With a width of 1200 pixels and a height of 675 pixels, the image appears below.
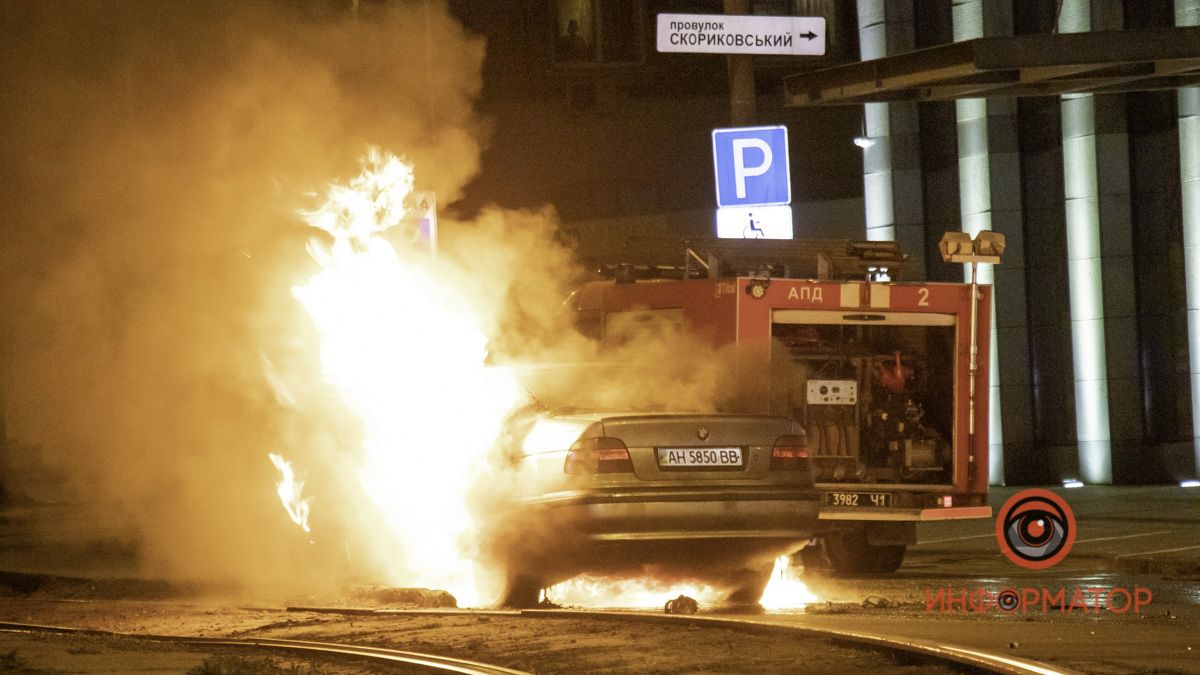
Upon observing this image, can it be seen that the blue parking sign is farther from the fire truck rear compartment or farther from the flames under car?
the flames under car

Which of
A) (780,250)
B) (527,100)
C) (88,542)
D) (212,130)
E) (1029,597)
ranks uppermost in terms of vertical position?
(527,100)

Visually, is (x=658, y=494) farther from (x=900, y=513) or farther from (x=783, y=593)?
(x=900, y=513)

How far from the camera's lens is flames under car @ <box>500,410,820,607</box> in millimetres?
9711

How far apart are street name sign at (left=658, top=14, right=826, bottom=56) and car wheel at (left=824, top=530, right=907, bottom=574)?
6245 mm

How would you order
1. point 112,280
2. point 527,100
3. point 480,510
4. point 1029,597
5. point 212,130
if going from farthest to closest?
point 527,100
point 112,280
point 212,130
point 1029,597
point 480,510

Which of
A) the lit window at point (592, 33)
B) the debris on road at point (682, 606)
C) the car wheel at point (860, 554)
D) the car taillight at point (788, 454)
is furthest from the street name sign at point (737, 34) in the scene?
Answer: the debris on road at point (682, 606)

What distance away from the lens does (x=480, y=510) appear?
34.3ft

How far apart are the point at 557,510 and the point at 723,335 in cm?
356

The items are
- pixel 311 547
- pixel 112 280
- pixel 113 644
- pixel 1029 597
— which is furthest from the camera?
pixel 112 280

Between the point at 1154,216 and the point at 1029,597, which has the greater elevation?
the point at 1154,216

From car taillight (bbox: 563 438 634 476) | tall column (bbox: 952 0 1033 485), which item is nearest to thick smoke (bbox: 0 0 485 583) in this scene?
car taillight (bbox: 563 438 634 476)

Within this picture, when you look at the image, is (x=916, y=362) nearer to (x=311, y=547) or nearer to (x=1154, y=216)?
(x=311, y=547)

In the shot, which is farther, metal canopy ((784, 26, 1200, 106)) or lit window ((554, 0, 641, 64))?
lit window ((554, 0, 641, 64))

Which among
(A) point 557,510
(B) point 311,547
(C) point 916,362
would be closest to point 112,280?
(B) point 311,547
